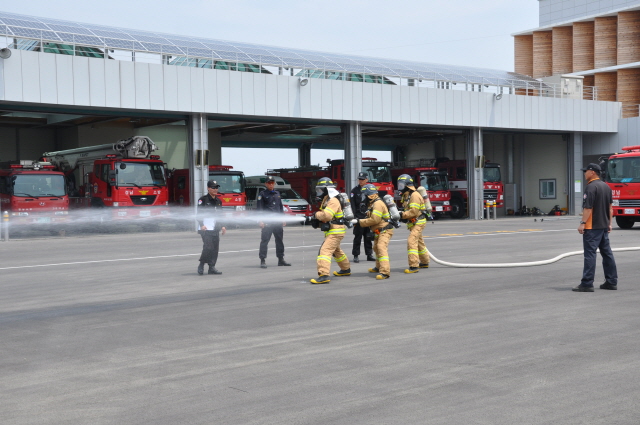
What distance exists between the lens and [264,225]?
14.4m

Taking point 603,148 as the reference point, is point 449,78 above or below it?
above

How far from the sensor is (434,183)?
38844 mm

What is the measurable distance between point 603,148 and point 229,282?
125ft

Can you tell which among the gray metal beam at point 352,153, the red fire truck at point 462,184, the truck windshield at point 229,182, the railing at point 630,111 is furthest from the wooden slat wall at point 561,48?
the truck windshield at point 229,182

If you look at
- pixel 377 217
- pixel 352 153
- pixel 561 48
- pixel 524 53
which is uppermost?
pixel 524 53

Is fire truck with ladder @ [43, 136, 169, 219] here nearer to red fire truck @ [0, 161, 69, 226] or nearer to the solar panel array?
red fire truck @ [0, 161, 69, 226]

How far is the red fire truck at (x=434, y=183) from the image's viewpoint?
38469mm

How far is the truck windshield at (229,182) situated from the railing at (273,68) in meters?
4.68

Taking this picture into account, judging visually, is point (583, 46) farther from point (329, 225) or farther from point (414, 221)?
point (329, 225)

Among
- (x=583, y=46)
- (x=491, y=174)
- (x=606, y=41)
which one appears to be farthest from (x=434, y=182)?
(x=583, y=46)

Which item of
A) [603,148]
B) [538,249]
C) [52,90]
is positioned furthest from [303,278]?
[603,148]

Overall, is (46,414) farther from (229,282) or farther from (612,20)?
(612,20)

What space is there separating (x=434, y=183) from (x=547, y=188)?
11.7 m

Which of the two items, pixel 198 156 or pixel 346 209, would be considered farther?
pixel 198 156
